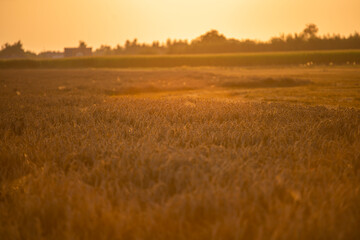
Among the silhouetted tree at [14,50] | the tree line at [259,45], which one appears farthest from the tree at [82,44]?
the silhouetted tree at [14,50]

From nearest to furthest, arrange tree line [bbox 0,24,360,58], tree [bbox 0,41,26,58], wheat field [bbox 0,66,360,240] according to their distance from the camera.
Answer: wheat field [bbox 0,66,360,240], tree line [bbox 0,24,360,58], tree [bbox 0,41,26,58]

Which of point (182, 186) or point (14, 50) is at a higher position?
point (14, 50)

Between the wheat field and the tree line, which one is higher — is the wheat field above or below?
below

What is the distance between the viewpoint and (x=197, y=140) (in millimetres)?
2678

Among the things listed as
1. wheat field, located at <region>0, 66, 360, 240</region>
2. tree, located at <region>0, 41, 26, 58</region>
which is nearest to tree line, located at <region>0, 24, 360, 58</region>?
tree, located at <region>0, 41, 26, 58</region>

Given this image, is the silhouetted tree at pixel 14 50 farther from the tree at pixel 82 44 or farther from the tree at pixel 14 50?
the tree at pixel 82 44

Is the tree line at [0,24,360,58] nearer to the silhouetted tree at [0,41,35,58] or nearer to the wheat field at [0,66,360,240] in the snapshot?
the silhouetted tree at [0,41,35,58]

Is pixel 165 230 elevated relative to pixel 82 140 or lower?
lower

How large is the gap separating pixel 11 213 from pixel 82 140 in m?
1.24

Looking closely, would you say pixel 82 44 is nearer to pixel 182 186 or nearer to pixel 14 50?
pixel 14 50

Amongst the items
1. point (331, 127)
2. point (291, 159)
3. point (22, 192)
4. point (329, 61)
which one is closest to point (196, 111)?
point (331, 127)

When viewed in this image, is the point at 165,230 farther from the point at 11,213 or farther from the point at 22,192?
the point at 22,192

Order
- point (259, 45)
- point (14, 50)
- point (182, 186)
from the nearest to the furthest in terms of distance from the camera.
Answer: point (182, 186) → point (259, 45) → point (14, 50)

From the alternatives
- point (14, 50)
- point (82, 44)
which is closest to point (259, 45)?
point (82, 44)
